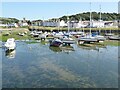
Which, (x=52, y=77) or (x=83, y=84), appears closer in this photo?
(x=83, y=84)

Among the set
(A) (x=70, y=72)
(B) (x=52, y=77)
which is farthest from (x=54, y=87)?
(A) (x=70, y=72)

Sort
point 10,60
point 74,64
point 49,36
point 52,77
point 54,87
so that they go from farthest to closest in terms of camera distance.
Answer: point 49,36 < point 10,60 < point 74,64 < point 52,77 < point 54,87

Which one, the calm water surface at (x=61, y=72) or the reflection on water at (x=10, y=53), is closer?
the calm water surface at (x=61, y=72)

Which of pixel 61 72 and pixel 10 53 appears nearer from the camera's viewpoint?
pixel 61 72

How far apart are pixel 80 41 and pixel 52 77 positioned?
2754 centimetres

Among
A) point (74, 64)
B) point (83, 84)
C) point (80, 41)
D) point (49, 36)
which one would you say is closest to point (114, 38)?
point (80, 41)

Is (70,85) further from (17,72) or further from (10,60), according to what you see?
(10,60)

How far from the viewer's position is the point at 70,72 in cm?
2281

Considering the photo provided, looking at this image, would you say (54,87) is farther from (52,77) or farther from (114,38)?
(114,38)

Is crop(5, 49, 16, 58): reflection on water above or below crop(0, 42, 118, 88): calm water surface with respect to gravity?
above

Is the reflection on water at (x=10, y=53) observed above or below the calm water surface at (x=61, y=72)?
above

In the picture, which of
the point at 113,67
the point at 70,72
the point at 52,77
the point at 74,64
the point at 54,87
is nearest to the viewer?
the point at 54,87

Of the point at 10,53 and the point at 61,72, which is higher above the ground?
the point at 10,53

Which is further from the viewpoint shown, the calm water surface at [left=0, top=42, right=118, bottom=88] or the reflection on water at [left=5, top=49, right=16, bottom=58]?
the reflection on water at [left=5, top=49, right=16, bottom=58]
